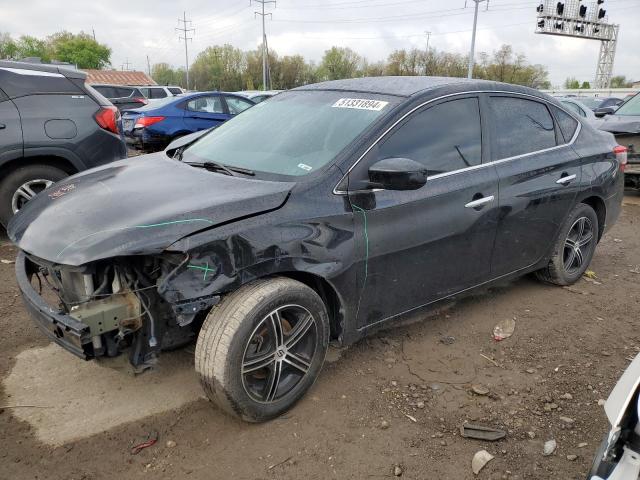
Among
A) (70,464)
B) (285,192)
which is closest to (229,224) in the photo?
(285,192)

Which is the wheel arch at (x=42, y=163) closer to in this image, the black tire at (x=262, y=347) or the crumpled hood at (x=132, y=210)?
the crumpled hood at (x=132, y=210)

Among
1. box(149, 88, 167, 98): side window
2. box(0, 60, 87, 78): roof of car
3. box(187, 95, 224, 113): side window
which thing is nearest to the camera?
box(0, 60, 87, 78): roof of car

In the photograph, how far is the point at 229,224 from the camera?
2477 millimetres

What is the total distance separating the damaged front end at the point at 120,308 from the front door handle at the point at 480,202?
1.78 m

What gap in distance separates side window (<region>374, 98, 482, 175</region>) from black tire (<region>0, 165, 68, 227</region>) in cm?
394

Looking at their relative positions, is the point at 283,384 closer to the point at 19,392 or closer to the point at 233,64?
the point at 19,392

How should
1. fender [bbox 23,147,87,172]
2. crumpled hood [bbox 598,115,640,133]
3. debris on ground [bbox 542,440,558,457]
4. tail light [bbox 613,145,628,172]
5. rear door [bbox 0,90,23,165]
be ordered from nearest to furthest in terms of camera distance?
1. debris on ground [bbox 542,440,558,457]
2. tail light [bbox 613,145,628,172]
3. rear door [bbox 0,90,23,165]
4. fender [bbox 23,147,87,172]
5. crumpled hood [bbox 598,115,640,133]

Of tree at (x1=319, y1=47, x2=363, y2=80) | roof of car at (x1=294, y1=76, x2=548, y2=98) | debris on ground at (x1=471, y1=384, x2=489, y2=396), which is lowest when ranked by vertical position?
debris on ground at (x1=471, y1=384, x2=489, y2=396)

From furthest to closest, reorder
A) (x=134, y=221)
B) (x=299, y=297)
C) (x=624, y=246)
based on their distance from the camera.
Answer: (x=624, y=246)
(x=299, y=297)
(x=134, y=221)

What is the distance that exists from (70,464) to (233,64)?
307 ft

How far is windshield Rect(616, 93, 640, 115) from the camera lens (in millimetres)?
9062

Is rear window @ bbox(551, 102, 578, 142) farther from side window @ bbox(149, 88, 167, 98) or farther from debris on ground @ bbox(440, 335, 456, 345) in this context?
side window @ bbox(149, 88, 167, 98)

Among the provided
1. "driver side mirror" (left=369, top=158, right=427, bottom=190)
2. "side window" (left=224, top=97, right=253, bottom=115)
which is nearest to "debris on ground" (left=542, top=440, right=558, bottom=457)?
"driver side mirror" (left=369, top=158, right=427, bottom=190)

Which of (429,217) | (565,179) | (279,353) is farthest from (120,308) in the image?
(565,179)
